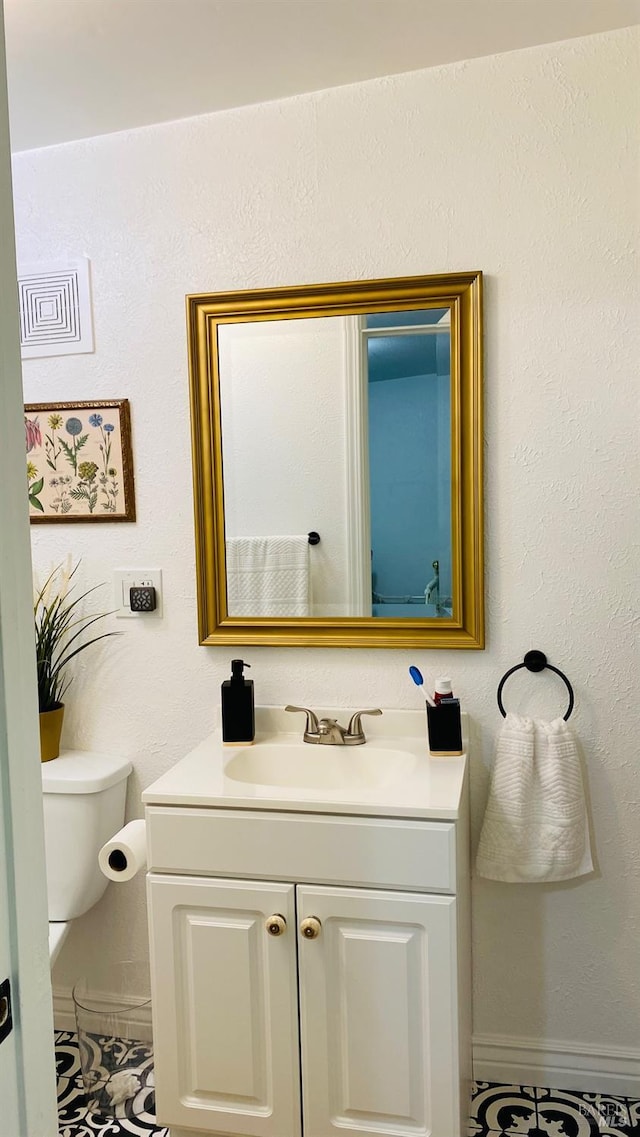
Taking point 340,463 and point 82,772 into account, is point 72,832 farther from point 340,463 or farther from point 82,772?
point 340,463

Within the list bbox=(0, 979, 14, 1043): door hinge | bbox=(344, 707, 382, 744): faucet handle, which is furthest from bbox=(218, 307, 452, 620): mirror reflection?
bbox=(0, 979, 14, 1043): door hinge

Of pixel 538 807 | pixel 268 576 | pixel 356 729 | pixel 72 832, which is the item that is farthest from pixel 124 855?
pixel 538 807

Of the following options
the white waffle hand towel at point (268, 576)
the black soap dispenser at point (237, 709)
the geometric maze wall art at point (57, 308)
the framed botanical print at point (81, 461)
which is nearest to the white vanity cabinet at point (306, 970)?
the black soap dispenser at point (237, 709)

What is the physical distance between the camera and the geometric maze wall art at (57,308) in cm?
197

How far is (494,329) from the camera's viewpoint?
5.67ft

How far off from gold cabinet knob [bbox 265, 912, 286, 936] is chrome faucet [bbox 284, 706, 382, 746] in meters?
0.42

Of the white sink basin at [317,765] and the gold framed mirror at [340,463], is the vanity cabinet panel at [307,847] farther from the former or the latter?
the gold framed mirror at [340,463]

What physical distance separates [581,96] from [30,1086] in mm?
1861

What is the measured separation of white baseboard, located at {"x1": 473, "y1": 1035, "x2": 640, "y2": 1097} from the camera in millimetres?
1761

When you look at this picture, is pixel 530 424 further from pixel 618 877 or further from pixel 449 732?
pixel 618 877

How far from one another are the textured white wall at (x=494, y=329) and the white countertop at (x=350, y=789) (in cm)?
8

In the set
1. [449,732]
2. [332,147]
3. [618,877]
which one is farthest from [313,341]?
[618,877]

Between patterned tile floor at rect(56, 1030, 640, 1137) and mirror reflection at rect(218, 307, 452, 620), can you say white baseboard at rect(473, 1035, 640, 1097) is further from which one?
mirror reflection at rect(218, 307, 452, 620)

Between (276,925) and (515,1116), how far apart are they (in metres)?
0.75
